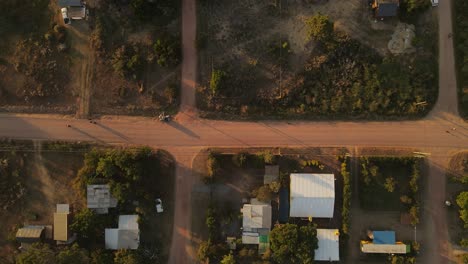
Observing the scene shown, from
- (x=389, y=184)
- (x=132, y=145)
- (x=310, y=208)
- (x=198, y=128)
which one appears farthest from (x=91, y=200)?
(x=389, y=184)

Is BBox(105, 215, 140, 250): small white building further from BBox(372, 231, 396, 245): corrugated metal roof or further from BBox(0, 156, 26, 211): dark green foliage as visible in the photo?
BBox(372, 231, 396, 245): corrugated metal roof

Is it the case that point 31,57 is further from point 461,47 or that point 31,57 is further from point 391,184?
point 461,47

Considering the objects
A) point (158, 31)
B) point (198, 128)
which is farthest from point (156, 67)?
point (198, 128)

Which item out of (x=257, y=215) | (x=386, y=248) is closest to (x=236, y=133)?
(x=257, y=215)

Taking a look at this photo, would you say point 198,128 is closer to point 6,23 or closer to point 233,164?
point 233,164

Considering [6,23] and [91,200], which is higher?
[6,23]

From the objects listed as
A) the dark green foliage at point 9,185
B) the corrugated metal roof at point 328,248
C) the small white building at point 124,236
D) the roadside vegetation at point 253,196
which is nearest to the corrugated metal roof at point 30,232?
the dark green foliage at point 9,185

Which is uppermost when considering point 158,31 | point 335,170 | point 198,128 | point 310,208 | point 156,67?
point 158,31
